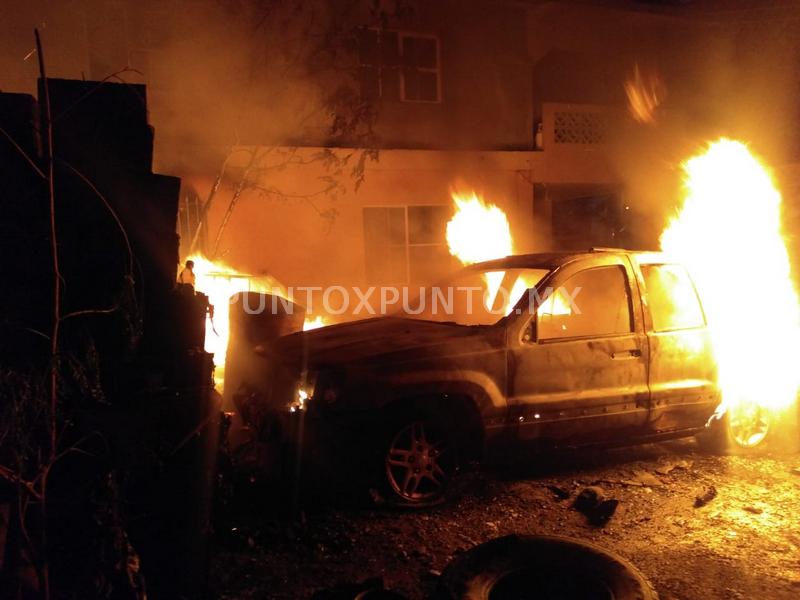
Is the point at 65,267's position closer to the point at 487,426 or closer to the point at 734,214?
the point at 487,426

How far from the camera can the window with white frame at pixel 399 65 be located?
10.0 metres

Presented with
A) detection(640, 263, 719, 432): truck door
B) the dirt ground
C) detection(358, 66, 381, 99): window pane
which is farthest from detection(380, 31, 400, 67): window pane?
the dirt ground

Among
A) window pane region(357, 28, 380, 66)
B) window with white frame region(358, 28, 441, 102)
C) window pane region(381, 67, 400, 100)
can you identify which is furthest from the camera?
window pane region(381, 67, 400, 100)

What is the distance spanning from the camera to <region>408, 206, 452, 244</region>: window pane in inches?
411

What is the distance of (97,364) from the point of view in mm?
2410

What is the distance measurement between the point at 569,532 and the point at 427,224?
7.27 m

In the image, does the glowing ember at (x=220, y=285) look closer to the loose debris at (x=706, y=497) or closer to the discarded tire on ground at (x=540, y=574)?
the discarded tire on ground at (x=540, y=574)

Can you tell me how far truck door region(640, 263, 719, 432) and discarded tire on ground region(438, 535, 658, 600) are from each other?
6.72 ft

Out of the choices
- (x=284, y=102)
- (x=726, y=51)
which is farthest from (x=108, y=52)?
(x=726, y=51)

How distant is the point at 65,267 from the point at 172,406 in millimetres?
746

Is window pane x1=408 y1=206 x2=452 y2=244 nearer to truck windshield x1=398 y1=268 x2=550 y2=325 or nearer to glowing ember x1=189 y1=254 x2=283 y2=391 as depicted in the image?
glowing ember x1=189 y1=254 x2=283 y2=391

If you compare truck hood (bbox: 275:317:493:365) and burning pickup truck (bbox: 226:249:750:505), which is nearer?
burning pickup truck (bbox: 226:249:750:505)

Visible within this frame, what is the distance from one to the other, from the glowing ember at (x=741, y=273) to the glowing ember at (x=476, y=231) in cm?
327

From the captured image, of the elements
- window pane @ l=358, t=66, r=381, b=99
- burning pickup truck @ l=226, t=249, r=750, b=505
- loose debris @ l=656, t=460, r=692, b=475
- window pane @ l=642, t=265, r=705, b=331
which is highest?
window pane @ l=358, t=66, r=381, b=99
